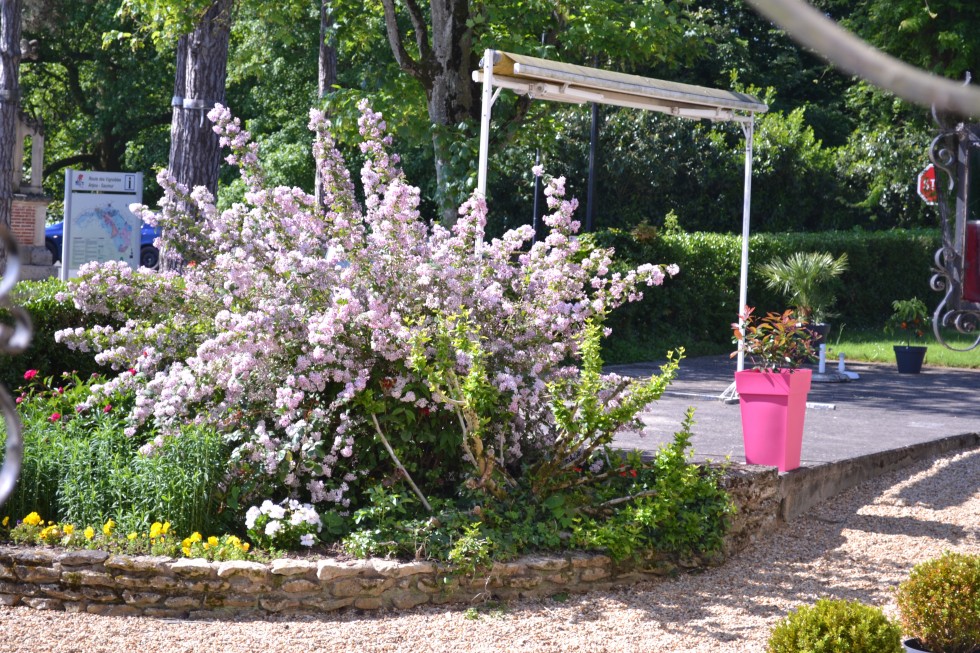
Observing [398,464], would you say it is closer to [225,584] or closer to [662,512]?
[225,584]

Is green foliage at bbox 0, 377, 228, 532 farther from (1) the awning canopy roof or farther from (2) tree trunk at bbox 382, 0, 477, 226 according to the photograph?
(2) tree trunk at bbox 382, 0, 477, 226

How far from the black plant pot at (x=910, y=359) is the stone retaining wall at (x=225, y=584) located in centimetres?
1091

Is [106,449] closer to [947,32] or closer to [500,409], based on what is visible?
[500,409]

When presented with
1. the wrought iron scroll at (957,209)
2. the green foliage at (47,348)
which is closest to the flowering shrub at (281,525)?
the wrought iron scroll at (957,209)

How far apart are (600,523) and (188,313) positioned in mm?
2411

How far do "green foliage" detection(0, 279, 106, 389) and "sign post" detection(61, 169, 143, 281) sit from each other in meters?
2.42

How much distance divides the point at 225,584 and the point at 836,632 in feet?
7.96

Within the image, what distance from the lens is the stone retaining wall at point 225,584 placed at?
4.61 metres

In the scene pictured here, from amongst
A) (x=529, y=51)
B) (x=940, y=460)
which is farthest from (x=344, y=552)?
(x=529, y=51)

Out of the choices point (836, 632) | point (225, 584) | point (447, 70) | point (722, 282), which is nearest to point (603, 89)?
point (447, 70)

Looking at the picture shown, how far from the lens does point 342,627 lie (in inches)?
177

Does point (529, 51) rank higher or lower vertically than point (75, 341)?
higher

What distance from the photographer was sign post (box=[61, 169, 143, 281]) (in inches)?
407

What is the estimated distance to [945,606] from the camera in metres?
3.94
